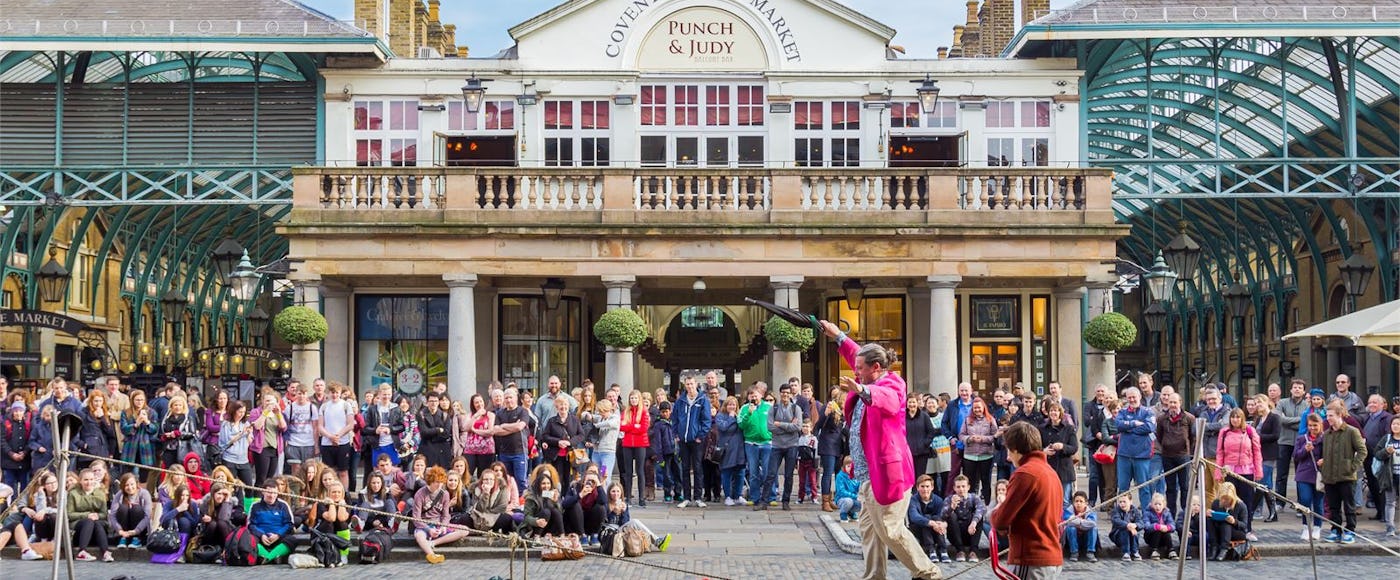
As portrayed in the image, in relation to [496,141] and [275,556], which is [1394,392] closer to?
[496,141]

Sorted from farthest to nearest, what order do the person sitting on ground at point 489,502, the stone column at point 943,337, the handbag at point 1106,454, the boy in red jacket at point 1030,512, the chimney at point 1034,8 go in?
the chimney at point 1034,8 < the stone column at point 943,337 < the handbag at point 1106,454 < the person sitting on ground at point 489,502 < the boy in red jacket at point 1030,512

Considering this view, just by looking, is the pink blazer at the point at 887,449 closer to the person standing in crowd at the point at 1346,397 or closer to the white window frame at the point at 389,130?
the person standing in crowd at the point at 1346,397

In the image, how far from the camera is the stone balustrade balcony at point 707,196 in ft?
83.6

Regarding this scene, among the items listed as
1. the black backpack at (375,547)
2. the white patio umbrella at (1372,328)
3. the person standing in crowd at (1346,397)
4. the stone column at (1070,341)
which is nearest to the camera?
the white patio umbrella at (1372,328)

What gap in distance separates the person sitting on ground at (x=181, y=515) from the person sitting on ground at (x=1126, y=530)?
30.6 feet

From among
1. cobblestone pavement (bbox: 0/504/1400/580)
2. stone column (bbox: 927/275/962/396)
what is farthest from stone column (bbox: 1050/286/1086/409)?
cobblestone pavement (bbox: 0/504/1400/580)

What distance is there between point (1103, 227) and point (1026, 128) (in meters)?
3.63

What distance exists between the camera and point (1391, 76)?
33656 millimetres

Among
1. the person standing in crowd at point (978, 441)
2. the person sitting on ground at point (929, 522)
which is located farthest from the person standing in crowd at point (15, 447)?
the person standing in crowd at point (978, 441)

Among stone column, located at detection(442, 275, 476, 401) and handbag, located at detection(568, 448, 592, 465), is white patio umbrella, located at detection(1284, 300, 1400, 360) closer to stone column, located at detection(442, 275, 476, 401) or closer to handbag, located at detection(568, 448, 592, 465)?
handbag, located at detection(568, 448, 592, 465)

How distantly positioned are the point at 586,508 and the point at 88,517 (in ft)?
16.6

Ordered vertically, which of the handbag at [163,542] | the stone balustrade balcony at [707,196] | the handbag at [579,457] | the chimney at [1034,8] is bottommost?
the handbag at [163,542]

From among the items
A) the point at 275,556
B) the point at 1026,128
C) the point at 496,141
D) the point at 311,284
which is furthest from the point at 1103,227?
the point at 275,556

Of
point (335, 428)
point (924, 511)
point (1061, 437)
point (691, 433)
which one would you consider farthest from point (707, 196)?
point (924, 511)
